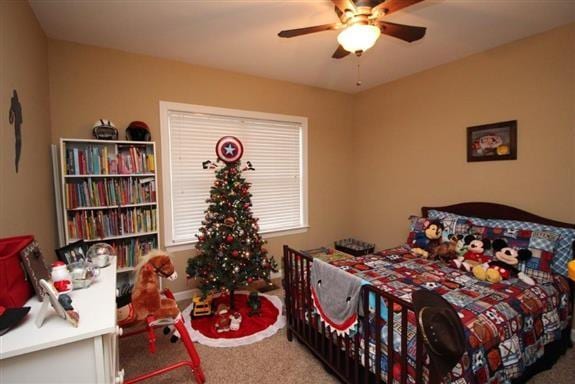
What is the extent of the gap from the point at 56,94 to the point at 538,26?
425 centimetres

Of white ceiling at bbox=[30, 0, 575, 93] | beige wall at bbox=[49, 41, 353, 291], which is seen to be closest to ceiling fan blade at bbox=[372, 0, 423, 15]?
white ceiling at bbox=[30, 0, 575, 93]

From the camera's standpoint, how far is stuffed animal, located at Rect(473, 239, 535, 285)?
6.73 ft

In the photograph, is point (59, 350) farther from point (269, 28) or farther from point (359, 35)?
point (269, 28)

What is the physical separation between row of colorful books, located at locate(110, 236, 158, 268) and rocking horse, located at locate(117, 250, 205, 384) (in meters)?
0.81

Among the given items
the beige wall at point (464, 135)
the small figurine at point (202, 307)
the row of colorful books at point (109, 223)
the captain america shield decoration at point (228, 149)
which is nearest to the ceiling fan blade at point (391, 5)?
the captain america shield decoration at point (228, 149)

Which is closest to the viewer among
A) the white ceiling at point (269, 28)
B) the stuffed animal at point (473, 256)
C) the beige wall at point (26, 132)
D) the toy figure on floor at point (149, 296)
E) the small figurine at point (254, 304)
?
the beige wall at point (26, 132)

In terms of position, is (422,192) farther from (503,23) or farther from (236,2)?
(236,2)

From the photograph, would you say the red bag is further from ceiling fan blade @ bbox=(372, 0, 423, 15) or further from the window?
ceiling fan blade @ bbox=(372, 0, 423, 15)

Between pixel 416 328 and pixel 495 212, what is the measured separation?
2.06m

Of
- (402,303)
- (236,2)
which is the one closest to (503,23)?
(236,2)

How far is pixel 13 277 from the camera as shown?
40.4 inches

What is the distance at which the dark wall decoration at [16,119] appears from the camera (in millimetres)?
1527

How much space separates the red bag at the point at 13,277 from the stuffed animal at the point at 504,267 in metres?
2.76

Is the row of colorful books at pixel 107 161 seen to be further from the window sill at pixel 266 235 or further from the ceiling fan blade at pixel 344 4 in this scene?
the ceiling fan blade at pixel 344 4
